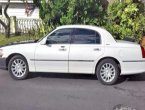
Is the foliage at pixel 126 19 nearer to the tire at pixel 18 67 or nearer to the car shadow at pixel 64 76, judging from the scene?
the car shadow at pixel 64 76

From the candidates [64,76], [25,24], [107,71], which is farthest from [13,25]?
[107,71]

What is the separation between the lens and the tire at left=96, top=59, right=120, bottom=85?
10289mm

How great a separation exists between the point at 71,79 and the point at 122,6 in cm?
671

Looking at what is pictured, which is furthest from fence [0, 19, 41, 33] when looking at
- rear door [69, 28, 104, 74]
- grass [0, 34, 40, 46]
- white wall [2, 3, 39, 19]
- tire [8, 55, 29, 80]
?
rear door [69, 28, 104, 74]

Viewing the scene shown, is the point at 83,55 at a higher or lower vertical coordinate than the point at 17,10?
lower

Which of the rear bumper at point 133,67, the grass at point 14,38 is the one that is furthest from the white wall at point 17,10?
the rear bumper at point 133,67

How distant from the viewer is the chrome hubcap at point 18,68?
1083 cm

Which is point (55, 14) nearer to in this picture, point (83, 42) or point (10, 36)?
point (10, 36)

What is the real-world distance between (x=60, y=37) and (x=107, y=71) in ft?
5.08

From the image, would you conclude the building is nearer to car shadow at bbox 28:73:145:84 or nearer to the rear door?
car shadow at bbox 28:73:145:84

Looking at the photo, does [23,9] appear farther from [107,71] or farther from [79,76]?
[107,71]

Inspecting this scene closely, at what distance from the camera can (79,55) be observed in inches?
406

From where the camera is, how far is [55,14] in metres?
17.0

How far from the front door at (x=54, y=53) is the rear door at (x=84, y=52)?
0.16 meters
